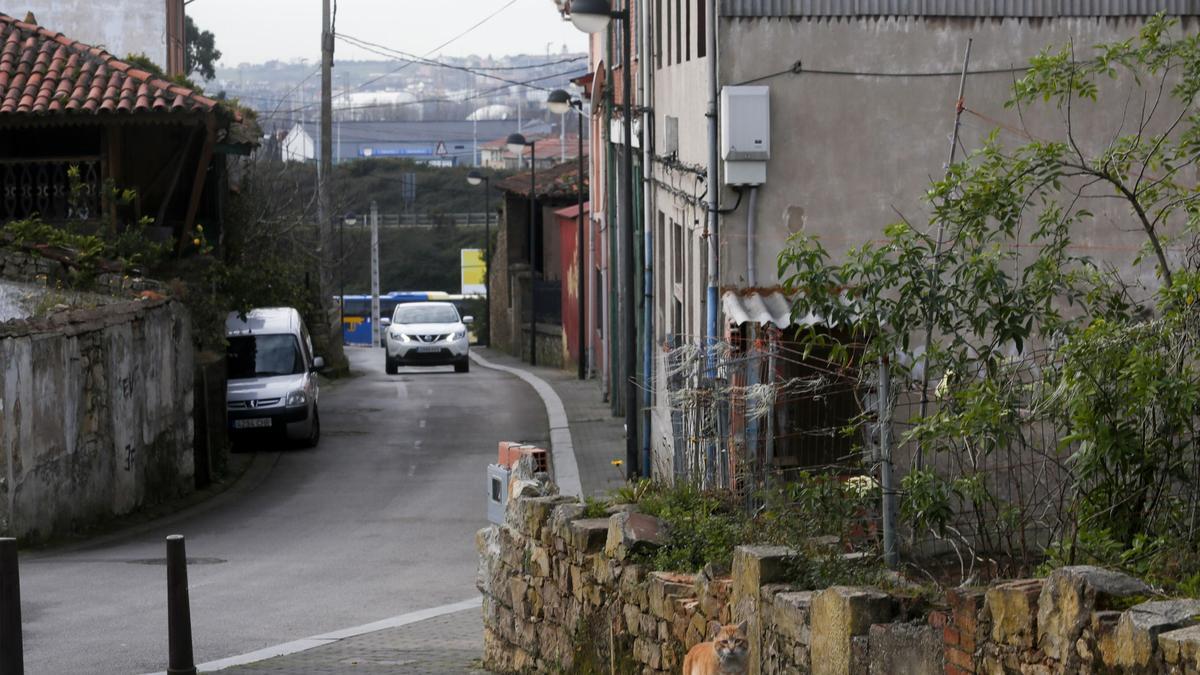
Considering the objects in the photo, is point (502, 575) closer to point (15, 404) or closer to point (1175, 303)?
point (1175, 303)

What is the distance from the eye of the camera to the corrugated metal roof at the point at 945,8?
14.9 m

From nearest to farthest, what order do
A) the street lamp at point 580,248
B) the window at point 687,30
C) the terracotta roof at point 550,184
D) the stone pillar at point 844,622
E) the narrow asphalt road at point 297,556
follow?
1. the stone pillar at point 844,622
2. the narrow asphalt road at point 297,556
3. the window at point 687,30
4. the street lamp at point 580,248
5. the terracotta roof at point 550,184

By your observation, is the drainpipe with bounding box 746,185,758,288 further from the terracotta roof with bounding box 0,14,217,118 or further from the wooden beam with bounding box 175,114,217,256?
the wooden beam with bounding box 175,114,217,256

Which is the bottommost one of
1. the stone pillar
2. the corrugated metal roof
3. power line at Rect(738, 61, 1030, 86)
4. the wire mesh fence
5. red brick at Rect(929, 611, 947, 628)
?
the stone pillar

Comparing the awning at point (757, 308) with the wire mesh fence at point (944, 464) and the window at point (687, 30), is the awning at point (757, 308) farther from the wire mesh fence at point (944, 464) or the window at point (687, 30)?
the window at point (687, 30)

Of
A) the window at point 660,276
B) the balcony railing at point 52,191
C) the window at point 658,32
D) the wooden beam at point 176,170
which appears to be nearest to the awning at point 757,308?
the window at point 660,276

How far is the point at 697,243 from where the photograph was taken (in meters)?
16.8

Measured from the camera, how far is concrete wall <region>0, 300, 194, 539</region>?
51.4 feet

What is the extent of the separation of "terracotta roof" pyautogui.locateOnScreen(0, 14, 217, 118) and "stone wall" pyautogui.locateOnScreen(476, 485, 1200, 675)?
13.1m

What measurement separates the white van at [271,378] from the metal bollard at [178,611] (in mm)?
16155

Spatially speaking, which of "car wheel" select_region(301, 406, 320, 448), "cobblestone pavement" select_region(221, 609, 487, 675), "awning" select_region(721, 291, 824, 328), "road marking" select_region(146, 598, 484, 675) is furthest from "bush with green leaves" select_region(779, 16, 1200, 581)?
"car wheel" select_region(301, 406, 320, 448)

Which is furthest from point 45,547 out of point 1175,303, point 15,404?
point 1175,303

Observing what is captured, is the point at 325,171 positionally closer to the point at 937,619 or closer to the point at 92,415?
the point at 92,415

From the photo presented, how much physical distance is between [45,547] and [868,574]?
11.5 m
